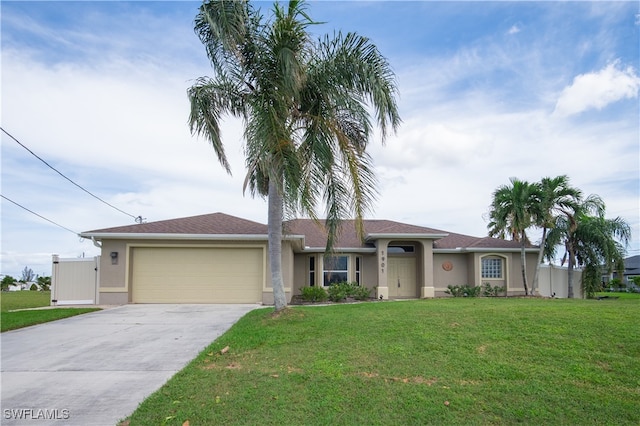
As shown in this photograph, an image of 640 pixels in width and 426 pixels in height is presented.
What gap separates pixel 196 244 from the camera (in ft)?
52.2

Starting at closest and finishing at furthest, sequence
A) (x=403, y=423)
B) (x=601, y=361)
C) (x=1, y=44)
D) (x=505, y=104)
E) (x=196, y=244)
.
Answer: (x=403, y=423), (x=601, y=361), (x=1, y=44), (x=505, y=104), (x=196, y=244)

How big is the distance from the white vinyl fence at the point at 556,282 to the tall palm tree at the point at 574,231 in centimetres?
82

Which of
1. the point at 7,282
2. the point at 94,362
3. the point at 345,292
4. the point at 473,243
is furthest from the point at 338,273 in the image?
the point at 7,282

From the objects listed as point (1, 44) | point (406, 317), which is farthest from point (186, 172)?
point (406, 317)

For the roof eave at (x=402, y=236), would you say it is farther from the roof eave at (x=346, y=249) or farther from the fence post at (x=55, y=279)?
the fence post at (x=55, y=279)

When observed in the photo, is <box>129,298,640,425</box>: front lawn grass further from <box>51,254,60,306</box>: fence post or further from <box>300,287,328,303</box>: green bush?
<box>51,254,60,306</box>: fence post

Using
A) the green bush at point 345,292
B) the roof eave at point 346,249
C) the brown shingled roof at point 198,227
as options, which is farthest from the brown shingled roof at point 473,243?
the brown shingled roof at point 198,227

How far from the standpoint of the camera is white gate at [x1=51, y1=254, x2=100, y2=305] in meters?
15.9

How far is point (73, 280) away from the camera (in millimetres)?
16016

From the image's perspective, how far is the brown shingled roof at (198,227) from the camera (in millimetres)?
15680

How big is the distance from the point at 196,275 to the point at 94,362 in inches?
356

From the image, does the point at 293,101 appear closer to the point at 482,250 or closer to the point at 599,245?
the point at 482,250

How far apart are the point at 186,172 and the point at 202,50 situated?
9442 mm

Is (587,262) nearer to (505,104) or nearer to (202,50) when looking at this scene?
(505,104)
